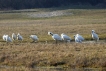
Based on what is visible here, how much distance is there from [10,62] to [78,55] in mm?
5213

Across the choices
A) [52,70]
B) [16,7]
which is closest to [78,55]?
[52,70]

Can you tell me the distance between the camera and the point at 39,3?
588 feet

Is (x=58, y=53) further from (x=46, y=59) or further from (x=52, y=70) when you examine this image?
(x=52, y=70)

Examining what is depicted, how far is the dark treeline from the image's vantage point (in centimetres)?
17000

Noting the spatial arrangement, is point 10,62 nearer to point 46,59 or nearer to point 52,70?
point 46,59

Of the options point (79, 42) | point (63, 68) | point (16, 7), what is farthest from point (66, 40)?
point (16, 7)

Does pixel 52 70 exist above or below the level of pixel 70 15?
above

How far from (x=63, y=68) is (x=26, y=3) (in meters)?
154

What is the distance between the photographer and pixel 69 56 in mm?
26625

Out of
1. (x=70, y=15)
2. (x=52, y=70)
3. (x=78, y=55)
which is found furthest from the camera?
(x=70, y=15)

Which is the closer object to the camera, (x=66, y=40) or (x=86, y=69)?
(x=86, y=69)

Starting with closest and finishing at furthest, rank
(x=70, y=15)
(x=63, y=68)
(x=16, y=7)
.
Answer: (x=63, y=68)
(x=70, y=15)
(x=16, y=7)

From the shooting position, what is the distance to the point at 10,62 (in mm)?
26641

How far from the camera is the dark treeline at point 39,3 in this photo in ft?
558
